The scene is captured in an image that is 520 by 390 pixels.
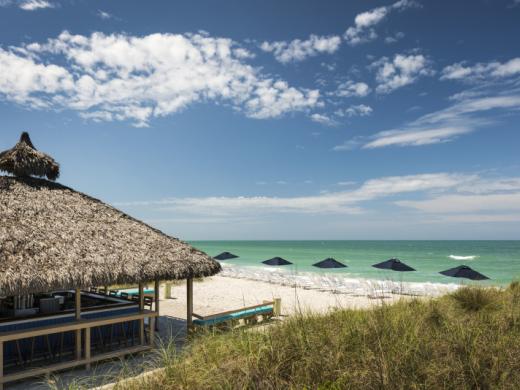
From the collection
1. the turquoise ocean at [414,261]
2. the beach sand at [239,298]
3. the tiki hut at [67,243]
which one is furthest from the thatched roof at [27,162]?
the turquoise ocean at [414,261]

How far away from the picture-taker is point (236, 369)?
4184mm

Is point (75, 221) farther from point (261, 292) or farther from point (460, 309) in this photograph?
point (261, 292)

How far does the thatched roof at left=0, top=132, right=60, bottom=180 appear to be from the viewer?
387 inches

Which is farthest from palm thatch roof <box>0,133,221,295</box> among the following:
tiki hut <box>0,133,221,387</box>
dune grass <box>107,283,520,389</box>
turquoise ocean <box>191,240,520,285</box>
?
dune grass <box>107,283,520,389</box>

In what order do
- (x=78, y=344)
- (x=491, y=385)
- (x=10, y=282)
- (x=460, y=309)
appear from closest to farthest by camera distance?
(x=491, y=385), (x=10, y=282), (x=78, y=344), (x=460, y=309)

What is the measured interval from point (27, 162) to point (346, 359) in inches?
370

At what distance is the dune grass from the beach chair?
171 inches

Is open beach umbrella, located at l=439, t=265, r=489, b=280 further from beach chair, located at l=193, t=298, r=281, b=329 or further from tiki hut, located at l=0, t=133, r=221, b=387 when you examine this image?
tiki hut, located at l=0, t=133, r=221, b=387

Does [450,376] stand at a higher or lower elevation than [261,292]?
higher

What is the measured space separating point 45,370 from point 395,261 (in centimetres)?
1336

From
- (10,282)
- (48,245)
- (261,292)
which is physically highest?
(48,245)

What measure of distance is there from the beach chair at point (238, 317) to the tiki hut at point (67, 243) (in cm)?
53

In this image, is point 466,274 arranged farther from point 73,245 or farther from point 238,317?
point 73,245

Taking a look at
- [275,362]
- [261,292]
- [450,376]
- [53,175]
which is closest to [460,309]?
[450,376]
